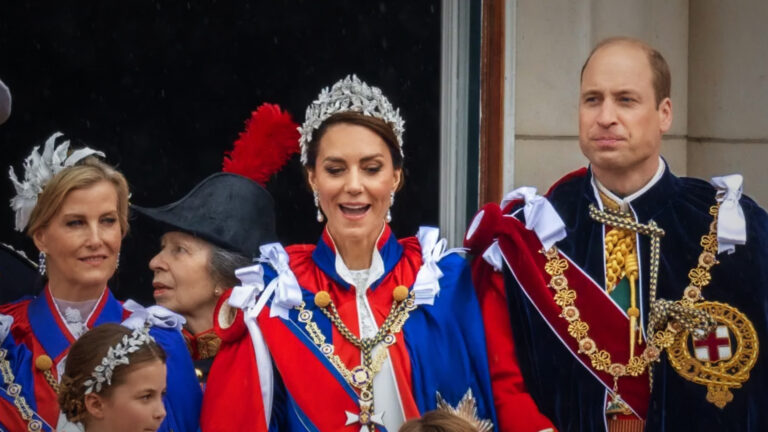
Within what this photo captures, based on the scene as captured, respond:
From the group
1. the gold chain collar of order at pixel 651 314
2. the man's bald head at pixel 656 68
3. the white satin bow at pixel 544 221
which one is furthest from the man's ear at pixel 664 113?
the white satin bow at pixel 544 221

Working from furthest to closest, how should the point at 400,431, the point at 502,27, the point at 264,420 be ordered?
the point at 502,27 → the point at 264,420 → the point at 400,431

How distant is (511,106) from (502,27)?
1.03ft

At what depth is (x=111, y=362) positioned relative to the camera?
14.1 feet

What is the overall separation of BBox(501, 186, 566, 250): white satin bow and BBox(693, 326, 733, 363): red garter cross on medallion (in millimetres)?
517

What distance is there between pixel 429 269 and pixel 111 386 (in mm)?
1012

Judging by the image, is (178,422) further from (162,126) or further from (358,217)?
(162,126)

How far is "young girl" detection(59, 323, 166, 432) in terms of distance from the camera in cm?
427

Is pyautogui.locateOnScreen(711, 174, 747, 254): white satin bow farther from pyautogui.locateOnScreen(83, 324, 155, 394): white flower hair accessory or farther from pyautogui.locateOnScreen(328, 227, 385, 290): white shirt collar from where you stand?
pyautogui.locateOnScreen(83, 324, 155, 394): white flower hair accessory

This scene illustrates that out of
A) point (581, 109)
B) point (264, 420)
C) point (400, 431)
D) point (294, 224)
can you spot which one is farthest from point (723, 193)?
point (294, 224)

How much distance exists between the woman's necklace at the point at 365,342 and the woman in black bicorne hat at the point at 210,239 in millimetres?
902

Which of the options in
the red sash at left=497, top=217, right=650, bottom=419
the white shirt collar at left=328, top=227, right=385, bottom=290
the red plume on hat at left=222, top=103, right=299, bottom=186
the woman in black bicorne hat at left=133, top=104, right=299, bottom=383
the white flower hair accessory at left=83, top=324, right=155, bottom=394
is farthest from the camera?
the woman in black bicorne hat at left=133, top=104, right=299, bottom=383

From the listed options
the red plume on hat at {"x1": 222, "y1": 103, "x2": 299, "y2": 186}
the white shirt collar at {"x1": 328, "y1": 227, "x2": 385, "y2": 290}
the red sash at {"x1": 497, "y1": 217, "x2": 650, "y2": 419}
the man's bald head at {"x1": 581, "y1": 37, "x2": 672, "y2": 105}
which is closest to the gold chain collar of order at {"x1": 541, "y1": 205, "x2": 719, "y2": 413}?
the red sash at {"x1": 497, "y1": 217, "x2": 650, "y2": 419}

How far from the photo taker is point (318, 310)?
4.46 metres

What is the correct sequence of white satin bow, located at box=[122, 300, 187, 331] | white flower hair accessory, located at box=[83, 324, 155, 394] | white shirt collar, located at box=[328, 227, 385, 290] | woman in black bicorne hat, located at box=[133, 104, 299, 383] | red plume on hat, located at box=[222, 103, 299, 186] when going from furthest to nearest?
woman in black bicorne hat, located at box=[133, 104, 299, 383]
red plume on hat, located at box=[222, 103, 299, 186]
white satin bow, located at box=[122, 300, 187, 331]
white shirt collar, located at box=[328, 227, 385, 290]
white flower hair accessory, located at box=[83, 324, 155, 394]
